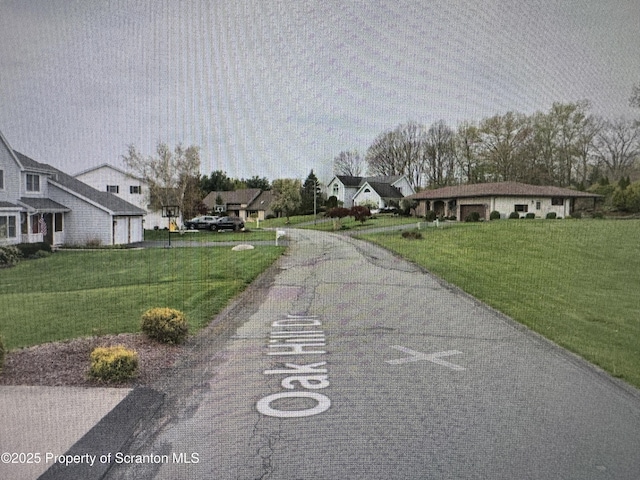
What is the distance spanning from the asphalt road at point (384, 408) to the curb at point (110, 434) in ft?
0.18

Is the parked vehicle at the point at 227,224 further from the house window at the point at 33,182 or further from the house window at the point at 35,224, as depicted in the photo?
the house window at the point at 35,224

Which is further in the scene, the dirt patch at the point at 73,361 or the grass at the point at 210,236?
the grass at the point at 210,236

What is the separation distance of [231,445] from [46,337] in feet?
7.03

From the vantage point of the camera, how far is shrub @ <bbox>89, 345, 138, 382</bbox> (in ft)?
7.73

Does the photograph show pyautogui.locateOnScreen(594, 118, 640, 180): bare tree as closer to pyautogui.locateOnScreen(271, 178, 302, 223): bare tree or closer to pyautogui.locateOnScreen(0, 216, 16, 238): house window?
pyautogui.locateOnScreen(0, 216, 16, 238): house window

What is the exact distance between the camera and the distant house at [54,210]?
4879 mm

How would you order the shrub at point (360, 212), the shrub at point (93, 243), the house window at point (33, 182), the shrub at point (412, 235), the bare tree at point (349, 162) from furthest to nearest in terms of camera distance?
the shrub at point (360, 212) → the shrub at point (412, 235) → the shrub at point (93, 243) → the house window at point (33, 182) → the bare tree at point (349, 162)

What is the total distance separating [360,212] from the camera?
13.5 m

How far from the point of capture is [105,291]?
4.87 m

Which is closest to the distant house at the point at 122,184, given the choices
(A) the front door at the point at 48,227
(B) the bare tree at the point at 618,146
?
(A) the front door at the point at 48,227

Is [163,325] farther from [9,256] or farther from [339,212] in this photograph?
[339,212]

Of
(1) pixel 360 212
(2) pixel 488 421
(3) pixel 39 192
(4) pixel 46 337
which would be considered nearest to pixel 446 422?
(2) pixel 488 421

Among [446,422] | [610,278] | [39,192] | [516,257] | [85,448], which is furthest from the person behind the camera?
[39,192]

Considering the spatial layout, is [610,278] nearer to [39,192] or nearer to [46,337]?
[46,337]
